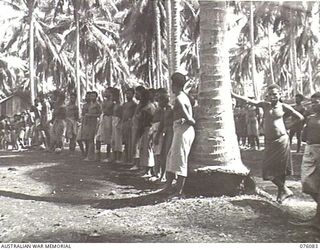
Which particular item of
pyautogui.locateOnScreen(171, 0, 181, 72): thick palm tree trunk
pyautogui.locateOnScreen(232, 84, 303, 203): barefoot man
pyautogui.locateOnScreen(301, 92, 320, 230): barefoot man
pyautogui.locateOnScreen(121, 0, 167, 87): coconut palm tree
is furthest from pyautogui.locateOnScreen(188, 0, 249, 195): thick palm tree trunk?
pyautogui.locateOnScreen(121, 0, 167, 87): coconut palm tree

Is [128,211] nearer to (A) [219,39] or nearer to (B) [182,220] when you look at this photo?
(B) [182,220]

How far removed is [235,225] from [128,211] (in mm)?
865

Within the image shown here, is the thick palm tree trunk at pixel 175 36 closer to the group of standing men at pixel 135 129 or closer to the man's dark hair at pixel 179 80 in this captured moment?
the group of standing men at pixel 135 129

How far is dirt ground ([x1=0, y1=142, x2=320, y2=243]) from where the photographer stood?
134 inches

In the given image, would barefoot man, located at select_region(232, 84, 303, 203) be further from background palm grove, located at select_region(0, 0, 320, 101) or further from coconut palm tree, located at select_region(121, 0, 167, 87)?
coconut palm tree, located at select_region(121, 0, 167, 87)

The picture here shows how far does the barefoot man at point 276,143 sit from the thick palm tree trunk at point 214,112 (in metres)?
0.27

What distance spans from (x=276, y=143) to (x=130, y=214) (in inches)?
58.9

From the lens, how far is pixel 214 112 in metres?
4.04

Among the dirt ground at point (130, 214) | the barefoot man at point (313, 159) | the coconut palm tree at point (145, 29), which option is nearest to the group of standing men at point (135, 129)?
the dirt ground at point (130, 214)

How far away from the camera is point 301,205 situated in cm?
398

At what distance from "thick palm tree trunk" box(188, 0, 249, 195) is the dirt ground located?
266 mm

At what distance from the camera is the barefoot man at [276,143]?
4.12 meters

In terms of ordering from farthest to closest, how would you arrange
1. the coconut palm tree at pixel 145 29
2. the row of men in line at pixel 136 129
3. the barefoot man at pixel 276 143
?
1. the coconut palm tree at pixel 145 29
2. the barefoot man at pixel 276 143
3. the row of men in line at pixel 136 129

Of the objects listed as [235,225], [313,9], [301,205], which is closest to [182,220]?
[235,225]
